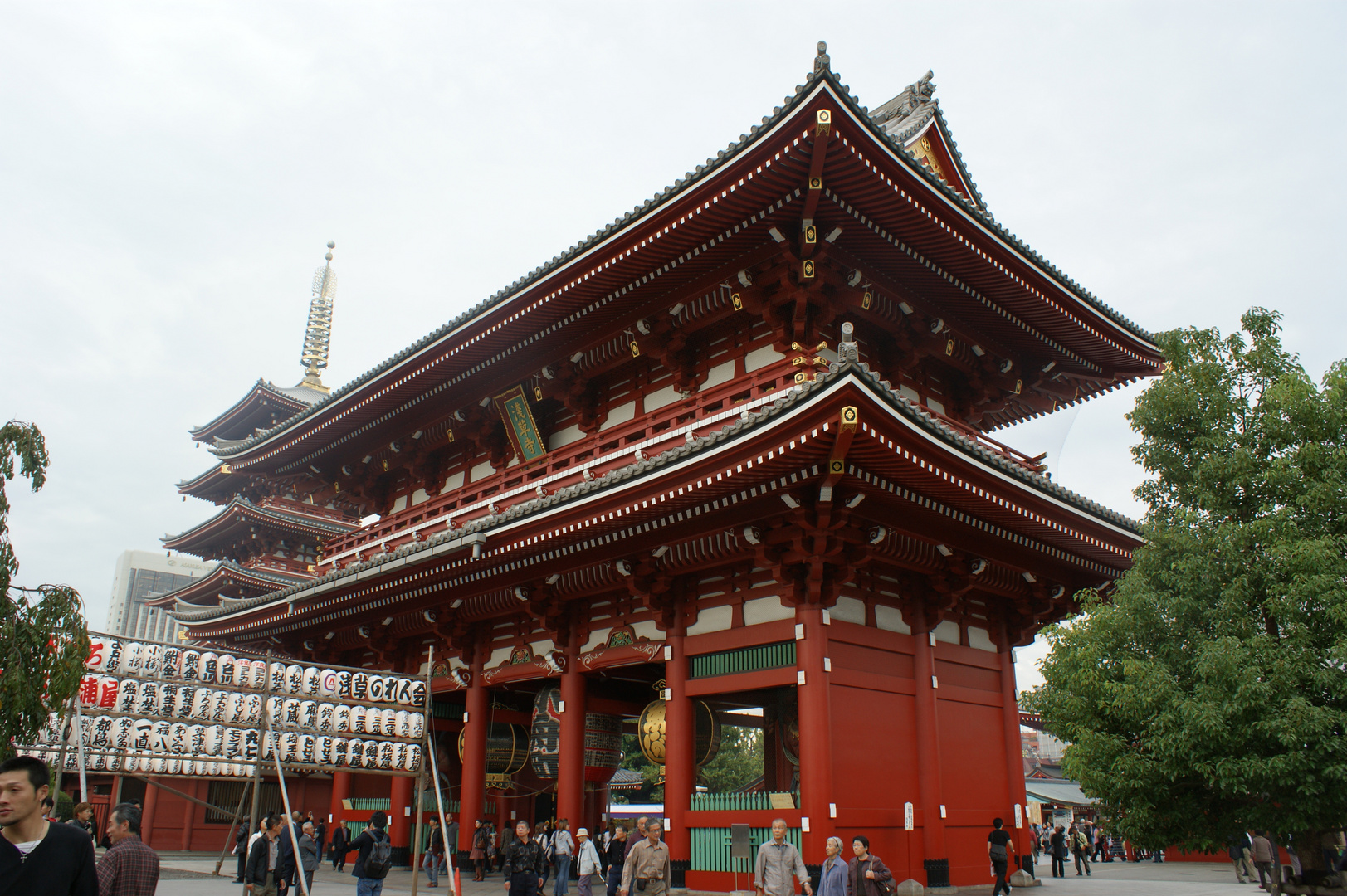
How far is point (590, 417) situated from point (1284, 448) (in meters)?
11.9

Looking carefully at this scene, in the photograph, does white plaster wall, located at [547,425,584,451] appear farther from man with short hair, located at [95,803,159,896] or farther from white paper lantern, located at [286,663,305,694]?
man with short hair, located at [95,803,159,896]

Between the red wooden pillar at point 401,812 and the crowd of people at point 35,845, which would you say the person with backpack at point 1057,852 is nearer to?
the red wooden pillar at point 401,812

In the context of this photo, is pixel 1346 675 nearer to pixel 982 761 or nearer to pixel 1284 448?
pixel 1284 448

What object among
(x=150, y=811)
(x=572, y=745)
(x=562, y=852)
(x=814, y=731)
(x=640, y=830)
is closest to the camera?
(x=814, y=731)

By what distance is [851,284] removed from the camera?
15.3 meters

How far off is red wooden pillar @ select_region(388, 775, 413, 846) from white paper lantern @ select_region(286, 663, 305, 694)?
8114 millimetres

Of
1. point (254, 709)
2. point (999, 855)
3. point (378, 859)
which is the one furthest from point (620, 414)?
point (999, 855)

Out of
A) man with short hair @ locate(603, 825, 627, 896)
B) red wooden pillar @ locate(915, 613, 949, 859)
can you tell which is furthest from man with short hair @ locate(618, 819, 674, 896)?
red wooden pillar @ locate(915, 613, 949, 859)

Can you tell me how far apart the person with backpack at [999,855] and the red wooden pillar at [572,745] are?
6.94m

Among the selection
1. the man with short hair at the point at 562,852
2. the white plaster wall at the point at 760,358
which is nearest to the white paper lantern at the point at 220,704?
the man with short hair at the point at 562,852

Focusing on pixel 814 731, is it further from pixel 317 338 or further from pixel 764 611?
pixel 317 338

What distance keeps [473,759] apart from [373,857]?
22.4 ft

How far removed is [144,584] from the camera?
10331 centimetres

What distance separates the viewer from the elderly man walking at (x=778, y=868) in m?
10.2
